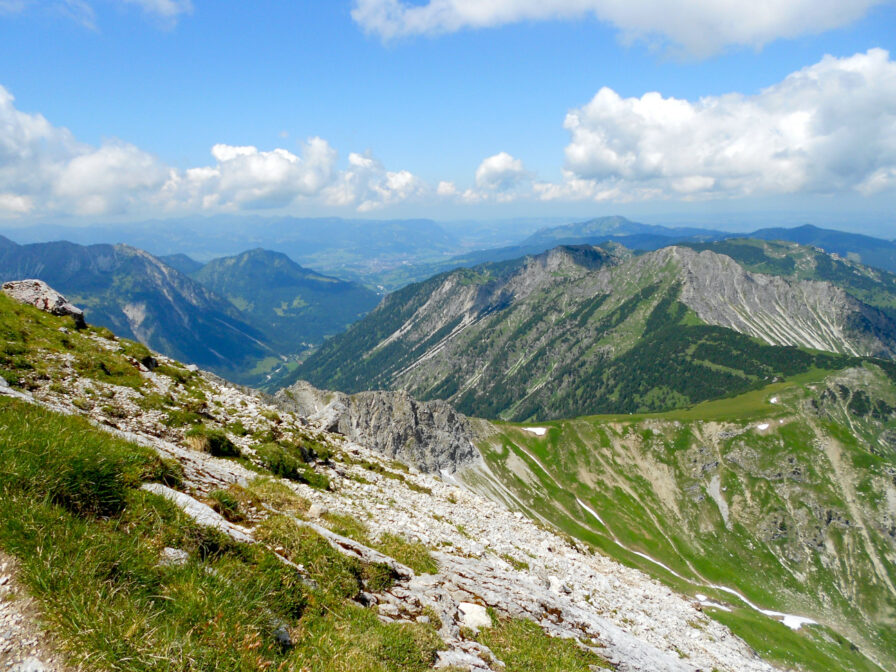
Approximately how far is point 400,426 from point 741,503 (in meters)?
135

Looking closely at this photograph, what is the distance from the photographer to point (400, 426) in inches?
5453

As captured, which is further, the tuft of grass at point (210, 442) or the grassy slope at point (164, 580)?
the tuft of grass at point (210, 442)

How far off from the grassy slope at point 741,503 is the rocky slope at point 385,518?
358 ft

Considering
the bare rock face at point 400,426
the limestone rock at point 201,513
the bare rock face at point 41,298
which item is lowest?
the bare rock face at point 400,426

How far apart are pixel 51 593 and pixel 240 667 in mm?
2276

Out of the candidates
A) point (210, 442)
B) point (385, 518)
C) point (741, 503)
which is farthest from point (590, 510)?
point (210, 442)

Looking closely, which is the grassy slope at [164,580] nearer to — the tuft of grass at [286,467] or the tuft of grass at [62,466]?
the tuft of grass at [62,466]

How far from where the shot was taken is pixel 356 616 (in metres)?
9.39

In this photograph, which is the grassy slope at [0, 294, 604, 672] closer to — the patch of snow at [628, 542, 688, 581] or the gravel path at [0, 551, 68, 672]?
the gravel path at [0, 551, 68, 672]

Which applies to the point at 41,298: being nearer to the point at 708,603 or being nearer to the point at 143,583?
the point at 143,583

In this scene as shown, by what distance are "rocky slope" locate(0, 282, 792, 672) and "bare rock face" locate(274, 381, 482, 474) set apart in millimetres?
93924

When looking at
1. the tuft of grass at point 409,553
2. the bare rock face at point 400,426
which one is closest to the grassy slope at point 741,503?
the bare rock face at point 400,426

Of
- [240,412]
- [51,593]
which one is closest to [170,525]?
[51,593]

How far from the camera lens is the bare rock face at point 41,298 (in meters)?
31.7
